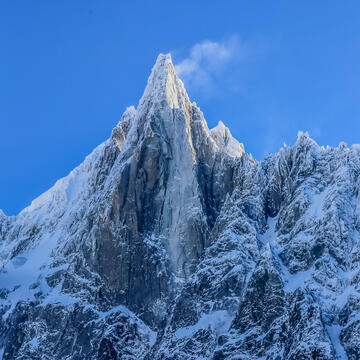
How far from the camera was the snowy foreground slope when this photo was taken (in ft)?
412

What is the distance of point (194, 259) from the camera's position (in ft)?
508

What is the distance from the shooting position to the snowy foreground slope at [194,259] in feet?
412

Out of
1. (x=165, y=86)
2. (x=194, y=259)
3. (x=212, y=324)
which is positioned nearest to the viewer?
(x=212, y=324)

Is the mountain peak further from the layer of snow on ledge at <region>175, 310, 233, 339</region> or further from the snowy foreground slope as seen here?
the layer of snow on ledge at <region>175, 310, 233, 339</region>

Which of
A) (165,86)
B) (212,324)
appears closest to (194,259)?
(212,324)

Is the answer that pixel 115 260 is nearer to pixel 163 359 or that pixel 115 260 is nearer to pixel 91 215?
pixel 91 215

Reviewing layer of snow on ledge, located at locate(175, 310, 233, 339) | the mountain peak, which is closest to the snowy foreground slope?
layer of snow on ledge, located at locate(175, 310, 233, 339)

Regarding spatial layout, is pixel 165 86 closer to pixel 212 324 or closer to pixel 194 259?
pixel 194 259

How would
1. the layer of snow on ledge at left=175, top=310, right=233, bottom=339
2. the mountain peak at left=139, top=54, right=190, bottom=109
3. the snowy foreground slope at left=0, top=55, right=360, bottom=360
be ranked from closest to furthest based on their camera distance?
1. the snowy foreground slope at left=0, top=55, right=360, bottom=360
2. the layer of snow on ledge at left=175, top=310, right=233, bottom=339
3. the mountain peak at left=139, top=54, right=190, bottom=109

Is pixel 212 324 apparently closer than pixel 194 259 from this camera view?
Yes

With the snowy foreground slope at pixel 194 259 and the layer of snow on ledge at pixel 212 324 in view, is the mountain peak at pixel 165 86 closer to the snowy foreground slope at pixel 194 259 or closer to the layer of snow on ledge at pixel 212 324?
the snowy foreground slope at pixel 194 259

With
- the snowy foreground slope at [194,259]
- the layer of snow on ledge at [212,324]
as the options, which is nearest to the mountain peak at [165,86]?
the snowy foreground slope at [194,259]

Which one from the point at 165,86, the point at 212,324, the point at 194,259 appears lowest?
the point at 212,324

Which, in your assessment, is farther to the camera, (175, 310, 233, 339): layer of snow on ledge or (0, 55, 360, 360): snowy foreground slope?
Answer: (175, 310, 233, 339): layer of snow on ledge
